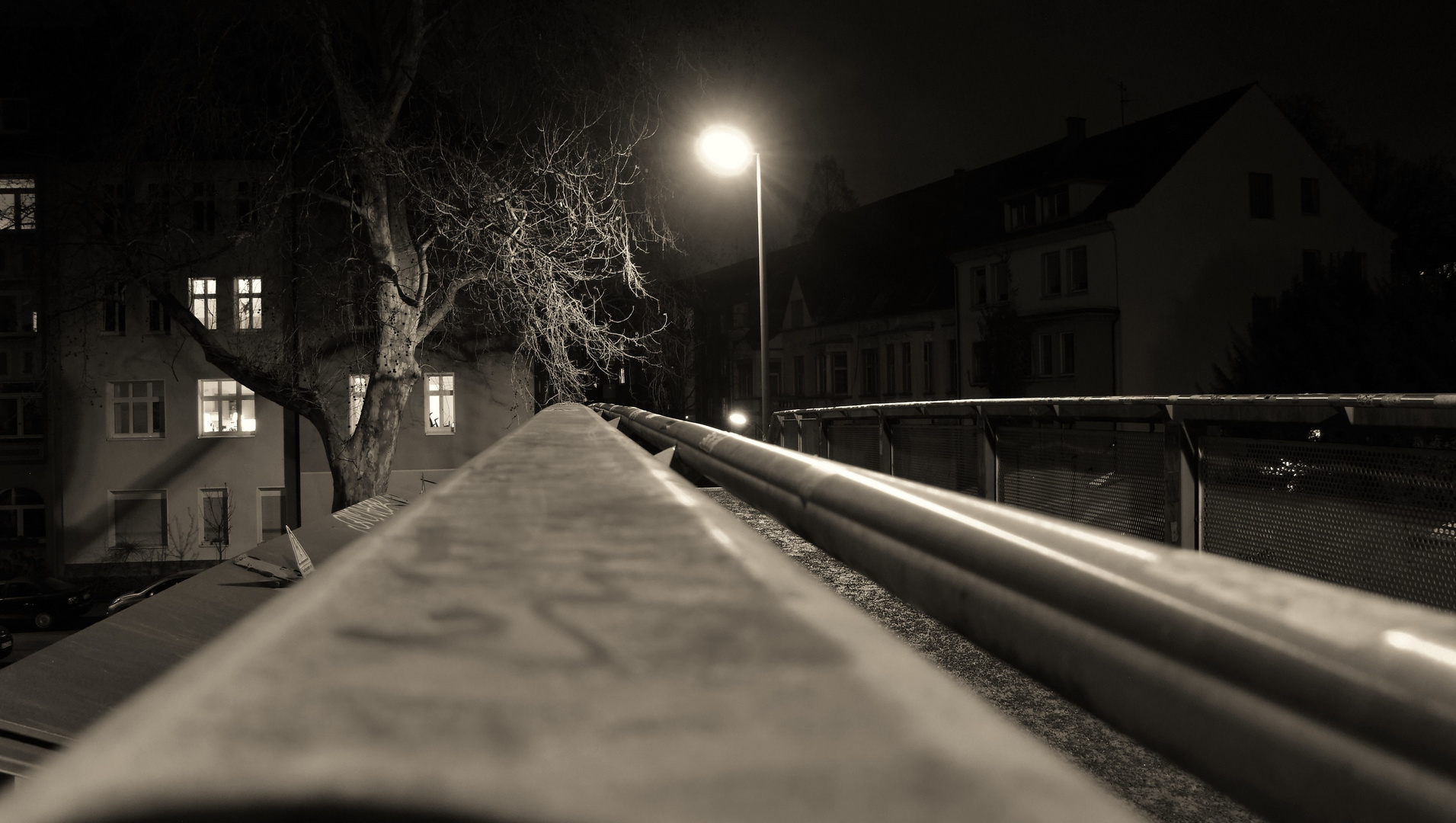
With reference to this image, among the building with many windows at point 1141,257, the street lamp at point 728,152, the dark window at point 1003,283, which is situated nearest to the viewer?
the street lamp at point 728,152

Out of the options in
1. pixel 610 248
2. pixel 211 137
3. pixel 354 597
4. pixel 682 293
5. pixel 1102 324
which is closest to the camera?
pixel 354 597

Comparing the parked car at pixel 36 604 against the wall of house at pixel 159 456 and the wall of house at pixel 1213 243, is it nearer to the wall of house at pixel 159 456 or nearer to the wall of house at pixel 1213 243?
the wall of house at pixel 159 456

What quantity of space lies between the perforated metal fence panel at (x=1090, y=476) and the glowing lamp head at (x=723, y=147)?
1001 cm

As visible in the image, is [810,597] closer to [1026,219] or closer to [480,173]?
[480,173]

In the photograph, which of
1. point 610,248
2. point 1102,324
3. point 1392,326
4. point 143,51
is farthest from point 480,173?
point 1102,324

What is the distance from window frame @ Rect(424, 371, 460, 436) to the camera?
119 ft

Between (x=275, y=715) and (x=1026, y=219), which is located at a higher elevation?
(x=1026, y=219)

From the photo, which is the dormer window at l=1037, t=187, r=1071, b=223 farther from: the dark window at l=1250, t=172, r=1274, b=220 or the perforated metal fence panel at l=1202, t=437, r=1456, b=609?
the perforated metal fence panel at l=1202, t=437, r=1456, b=609

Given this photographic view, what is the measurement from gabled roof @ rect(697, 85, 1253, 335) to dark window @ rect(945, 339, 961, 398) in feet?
6.46

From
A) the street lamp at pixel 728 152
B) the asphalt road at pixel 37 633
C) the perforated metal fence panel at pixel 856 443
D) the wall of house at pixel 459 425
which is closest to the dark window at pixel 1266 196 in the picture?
the wall of house at pixel 459 425

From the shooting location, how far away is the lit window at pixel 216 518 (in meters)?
37.0

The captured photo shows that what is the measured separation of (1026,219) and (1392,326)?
1907 cm

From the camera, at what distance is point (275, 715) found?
37 centimetres

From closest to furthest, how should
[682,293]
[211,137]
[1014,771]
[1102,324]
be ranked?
[1014,771] → [211,137] → [682,293] → [1102,324]
